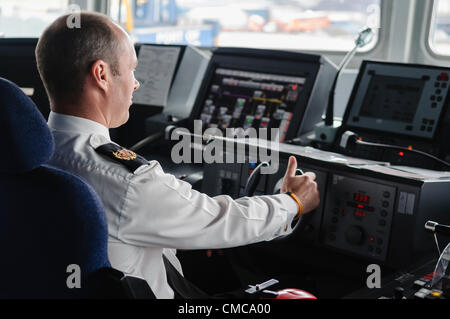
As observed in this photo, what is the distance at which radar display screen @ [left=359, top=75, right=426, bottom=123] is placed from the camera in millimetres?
1988

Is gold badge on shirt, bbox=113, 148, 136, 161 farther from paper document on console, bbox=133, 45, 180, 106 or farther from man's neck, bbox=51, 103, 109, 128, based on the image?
paper document on console, bbox=133, 45, 180, 106

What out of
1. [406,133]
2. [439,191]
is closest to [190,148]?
[406,133]

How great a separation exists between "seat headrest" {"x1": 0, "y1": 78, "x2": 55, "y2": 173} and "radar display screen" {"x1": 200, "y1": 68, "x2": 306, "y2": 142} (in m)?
1.36

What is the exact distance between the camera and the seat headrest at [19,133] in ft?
3.01

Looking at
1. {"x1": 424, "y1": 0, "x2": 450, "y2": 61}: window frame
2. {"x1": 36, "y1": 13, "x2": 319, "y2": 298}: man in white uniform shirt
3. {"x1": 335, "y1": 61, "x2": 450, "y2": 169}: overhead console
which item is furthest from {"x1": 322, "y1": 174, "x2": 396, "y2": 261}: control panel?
{"x1": 424, "y1": 0, "x2": 450, "y2": 61}: window frame

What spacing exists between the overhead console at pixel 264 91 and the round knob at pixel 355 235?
70 cm

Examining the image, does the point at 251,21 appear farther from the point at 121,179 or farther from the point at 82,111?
the point at 121,179

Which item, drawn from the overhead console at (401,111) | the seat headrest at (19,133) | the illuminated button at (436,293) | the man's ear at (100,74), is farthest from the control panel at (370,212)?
the seat headrest at (19,133)

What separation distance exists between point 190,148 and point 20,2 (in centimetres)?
350

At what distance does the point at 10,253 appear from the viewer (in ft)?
3.22

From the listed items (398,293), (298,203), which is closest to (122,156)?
(298,203)

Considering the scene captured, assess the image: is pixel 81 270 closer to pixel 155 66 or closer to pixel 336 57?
pixel 155 66

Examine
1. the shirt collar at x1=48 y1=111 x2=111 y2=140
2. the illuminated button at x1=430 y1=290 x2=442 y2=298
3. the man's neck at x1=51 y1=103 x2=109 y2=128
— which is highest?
the man's neck at x1=51 y1=103 x2=109 y2=128

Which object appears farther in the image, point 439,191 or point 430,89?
point 430,89
